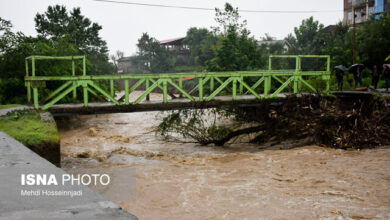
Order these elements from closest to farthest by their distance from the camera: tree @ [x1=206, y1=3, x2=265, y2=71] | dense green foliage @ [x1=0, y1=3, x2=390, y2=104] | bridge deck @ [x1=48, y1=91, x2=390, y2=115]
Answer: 1. bridge deck @ [x1=48, y1=91, x2=390, y2=115]
2. dense green foliage @ [x1=0, y1=3, x2=390, y2=104]
3. tree @ [x1=206, y1=3, x2=265, y2=71]

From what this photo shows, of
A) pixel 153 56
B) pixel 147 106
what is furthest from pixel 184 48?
pixel 147 106

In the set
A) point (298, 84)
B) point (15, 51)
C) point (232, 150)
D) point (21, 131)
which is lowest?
point (232, 150)

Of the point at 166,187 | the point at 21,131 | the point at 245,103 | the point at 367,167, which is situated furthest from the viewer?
the point at 245,103

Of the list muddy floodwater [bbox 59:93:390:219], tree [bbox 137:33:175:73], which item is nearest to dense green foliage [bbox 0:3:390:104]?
tree [bbox 137:33:175:73]

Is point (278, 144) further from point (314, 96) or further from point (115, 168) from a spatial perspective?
point (115, 168)

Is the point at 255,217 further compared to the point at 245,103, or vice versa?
the point at 245,103

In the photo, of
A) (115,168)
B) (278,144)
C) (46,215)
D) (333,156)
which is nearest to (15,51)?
(115,168)

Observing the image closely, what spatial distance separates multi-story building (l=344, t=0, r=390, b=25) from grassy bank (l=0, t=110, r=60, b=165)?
3030 cm

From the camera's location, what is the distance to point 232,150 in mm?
10273

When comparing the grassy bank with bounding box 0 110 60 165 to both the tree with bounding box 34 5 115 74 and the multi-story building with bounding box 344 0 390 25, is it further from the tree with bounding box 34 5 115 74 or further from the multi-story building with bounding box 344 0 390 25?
the multi-story building with bounding box 344 0 390 25

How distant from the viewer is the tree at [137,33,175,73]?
37.4m

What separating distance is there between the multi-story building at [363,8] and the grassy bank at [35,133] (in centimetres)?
3030

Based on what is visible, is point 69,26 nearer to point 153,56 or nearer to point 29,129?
point 153,56

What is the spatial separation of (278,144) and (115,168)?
482 cm
